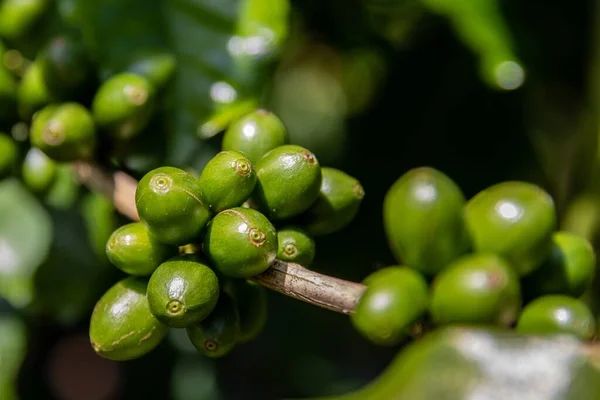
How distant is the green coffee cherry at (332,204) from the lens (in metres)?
1.22

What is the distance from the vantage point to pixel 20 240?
204 centimetres

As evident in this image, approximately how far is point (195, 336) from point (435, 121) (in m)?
1.61

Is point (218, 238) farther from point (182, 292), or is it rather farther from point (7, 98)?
point (7, 98)

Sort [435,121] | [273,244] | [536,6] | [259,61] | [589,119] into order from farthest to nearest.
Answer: [435,121], [536,6], [589,119], [259,61], [273,244]

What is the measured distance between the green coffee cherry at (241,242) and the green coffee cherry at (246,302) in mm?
103

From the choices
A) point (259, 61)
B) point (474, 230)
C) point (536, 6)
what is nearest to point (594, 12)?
point (536, 6)

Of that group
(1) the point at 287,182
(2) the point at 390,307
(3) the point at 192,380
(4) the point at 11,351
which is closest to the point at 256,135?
(1) the point at 287,182

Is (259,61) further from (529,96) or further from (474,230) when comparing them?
(529,96)

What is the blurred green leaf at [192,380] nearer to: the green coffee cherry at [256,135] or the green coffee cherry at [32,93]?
the green coffee cherry at [32,93]

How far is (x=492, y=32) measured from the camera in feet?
6.55

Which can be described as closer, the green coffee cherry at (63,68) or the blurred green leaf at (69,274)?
the green coffee cherry at (63,68)

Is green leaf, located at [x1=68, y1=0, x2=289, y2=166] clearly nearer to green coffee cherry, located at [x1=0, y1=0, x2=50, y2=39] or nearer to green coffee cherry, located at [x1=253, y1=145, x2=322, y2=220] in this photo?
green coffee cherry, located at [x1=0, y1=0, x2=50, y2=39]

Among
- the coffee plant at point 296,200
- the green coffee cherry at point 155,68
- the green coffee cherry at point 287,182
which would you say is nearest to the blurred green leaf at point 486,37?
the coffee plant at point 296,200

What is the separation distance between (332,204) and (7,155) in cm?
69
